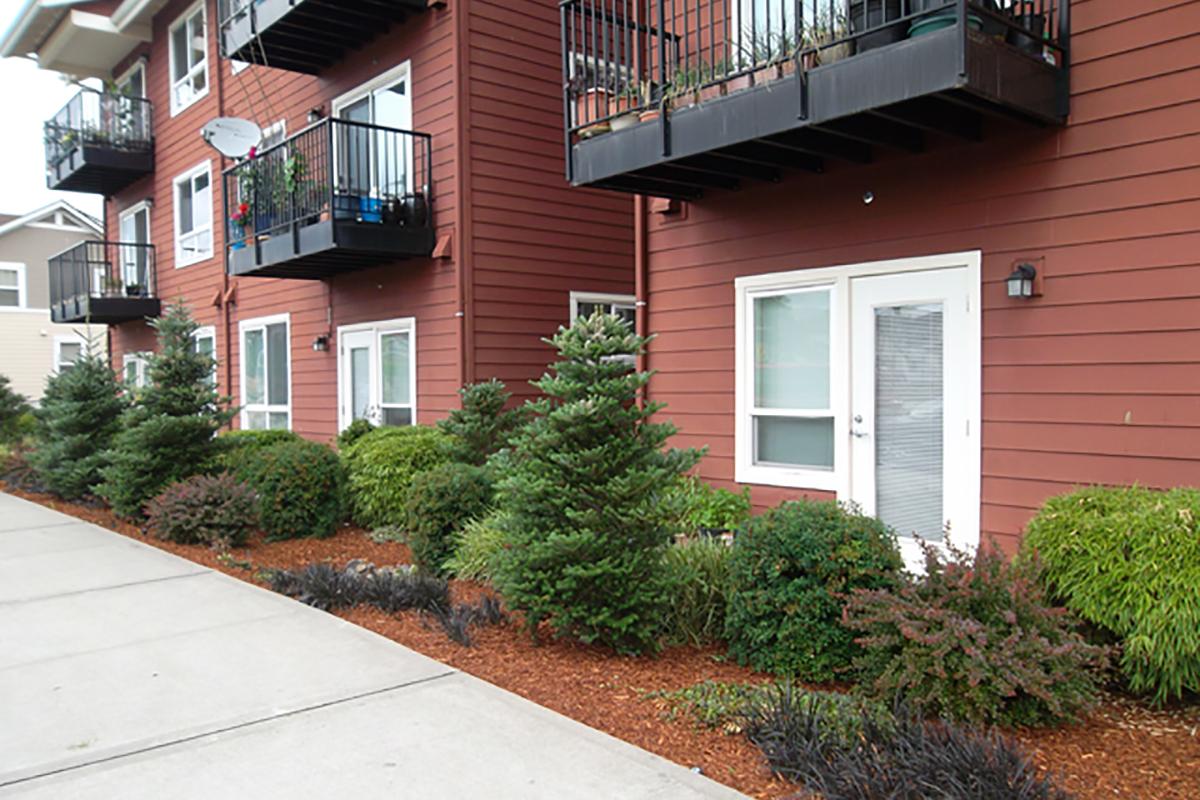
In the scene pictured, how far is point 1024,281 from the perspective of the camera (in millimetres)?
5633

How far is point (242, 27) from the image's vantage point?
1148 cm

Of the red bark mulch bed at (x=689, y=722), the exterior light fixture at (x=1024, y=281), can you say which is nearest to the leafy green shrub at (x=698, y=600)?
the red bark mulch bed at (x=689, y=722)

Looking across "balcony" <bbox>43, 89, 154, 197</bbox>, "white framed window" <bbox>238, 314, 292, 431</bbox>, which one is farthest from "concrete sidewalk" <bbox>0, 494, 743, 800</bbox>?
"balcony" <bbox>43, 89, 154, 197</bbox>

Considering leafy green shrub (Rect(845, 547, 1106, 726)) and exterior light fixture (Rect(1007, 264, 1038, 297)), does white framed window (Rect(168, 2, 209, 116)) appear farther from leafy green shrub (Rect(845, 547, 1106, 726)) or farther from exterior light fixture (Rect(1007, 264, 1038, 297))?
leafy green shrub (Rect(845, 547, 1106, 726))

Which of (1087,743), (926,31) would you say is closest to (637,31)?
(926,31)

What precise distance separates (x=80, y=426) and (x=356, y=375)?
350 cm

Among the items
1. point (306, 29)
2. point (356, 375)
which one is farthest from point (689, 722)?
point (306, 29)

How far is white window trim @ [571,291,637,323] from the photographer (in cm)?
1124

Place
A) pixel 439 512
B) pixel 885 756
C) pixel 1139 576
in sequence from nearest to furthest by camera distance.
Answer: pixel 885 756 → pixel 1139 576 → pixel 439 512

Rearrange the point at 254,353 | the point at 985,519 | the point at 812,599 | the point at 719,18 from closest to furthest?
1. the point at 812,599
2. the point at 985,519
3. the point at 719,18
4. the point at 254,353

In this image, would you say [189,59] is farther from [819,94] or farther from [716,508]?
[819,94]

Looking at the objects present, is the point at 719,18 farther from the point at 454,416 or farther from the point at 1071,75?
the point at 454,416

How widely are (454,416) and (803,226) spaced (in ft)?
12.6

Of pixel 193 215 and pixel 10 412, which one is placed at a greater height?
pixel 193 215
